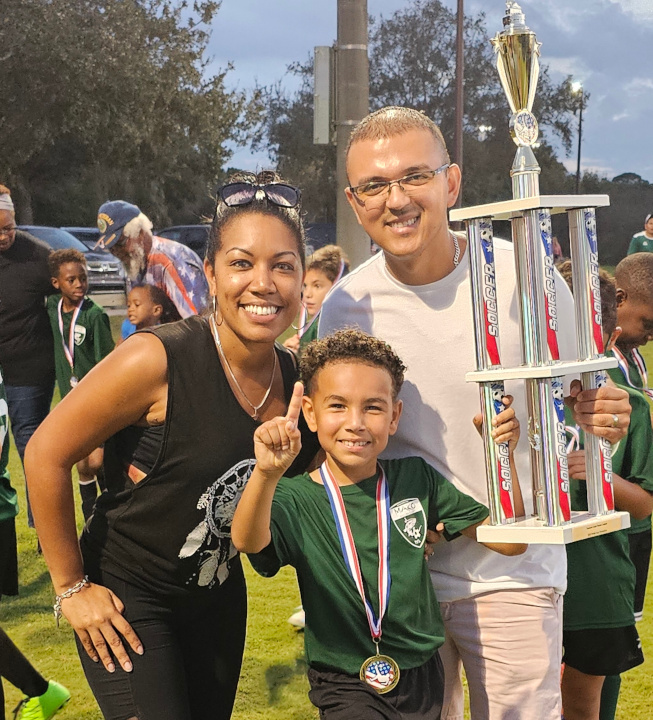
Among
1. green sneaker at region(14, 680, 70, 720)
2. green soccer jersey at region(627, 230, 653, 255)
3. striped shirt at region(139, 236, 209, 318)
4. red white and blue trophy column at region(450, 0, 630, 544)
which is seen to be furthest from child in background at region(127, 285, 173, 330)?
green soccer jersey at region(627, 230, 653, 255)

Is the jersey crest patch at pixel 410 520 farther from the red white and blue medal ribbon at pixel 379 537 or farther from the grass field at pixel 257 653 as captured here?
the grass field at pixel 257 653

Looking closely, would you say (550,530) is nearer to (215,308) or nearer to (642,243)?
(215,308)

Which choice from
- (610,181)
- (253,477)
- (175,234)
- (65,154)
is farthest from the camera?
(610,181)

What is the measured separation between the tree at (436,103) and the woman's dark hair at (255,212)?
39.1 metres

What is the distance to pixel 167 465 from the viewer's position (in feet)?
8.14

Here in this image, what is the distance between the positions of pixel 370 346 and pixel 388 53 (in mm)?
45450

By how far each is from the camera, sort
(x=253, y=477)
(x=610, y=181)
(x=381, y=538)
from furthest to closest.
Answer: (x=610, y=181) < (x=381, y=538) < (x=253, y=477)

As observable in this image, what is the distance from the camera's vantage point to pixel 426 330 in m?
2.70

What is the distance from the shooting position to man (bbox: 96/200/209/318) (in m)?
6.45

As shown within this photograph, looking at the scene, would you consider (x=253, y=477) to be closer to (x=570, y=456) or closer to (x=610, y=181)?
(x=570, y=456)

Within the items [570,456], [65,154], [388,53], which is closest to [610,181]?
[388,53]

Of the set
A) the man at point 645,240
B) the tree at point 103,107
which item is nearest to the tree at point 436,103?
the tree at point 103,107

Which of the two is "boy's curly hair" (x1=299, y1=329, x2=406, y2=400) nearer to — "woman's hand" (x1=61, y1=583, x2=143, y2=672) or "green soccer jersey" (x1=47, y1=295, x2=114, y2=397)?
"woman's hand" (x1=61, y1=583, x2=143, y2=672)

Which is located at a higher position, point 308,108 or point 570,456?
point 308,108
